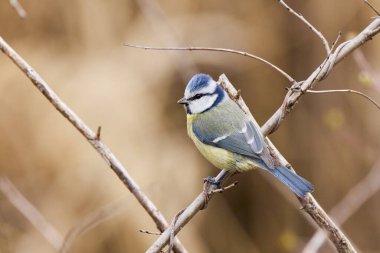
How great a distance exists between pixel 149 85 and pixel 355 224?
186 cm

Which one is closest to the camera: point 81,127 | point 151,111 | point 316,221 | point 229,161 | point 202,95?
point 316,221

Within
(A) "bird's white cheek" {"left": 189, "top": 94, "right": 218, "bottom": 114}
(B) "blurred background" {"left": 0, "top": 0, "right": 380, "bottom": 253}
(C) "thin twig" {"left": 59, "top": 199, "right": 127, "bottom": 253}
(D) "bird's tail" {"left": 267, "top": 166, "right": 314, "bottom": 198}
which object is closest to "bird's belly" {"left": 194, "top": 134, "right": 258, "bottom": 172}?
(D) "bird's tail" {"left": 267, "top": 166, "right": 314, "bottom": 198}

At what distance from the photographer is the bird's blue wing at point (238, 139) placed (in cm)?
226

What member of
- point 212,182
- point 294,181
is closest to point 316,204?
point 294,181

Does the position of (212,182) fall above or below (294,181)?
above

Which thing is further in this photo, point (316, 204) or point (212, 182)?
point (212, 182)

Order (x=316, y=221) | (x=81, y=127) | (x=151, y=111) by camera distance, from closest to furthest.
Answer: (x=316, y=221) < (x=81, y=127) < (x=151, y=111)

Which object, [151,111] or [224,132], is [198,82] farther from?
[151,111]

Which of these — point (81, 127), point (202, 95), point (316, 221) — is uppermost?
point (81, 127)

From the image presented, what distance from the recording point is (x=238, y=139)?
237 centimetres

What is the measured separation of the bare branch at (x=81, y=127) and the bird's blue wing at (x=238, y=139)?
47 centimetres

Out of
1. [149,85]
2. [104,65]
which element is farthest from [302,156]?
[104,65]

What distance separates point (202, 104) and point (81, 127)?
0.81 metres

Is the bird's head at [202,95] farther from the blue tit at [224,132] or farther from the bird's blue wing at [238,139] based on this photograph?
the bird's blue wing at [238,139]
